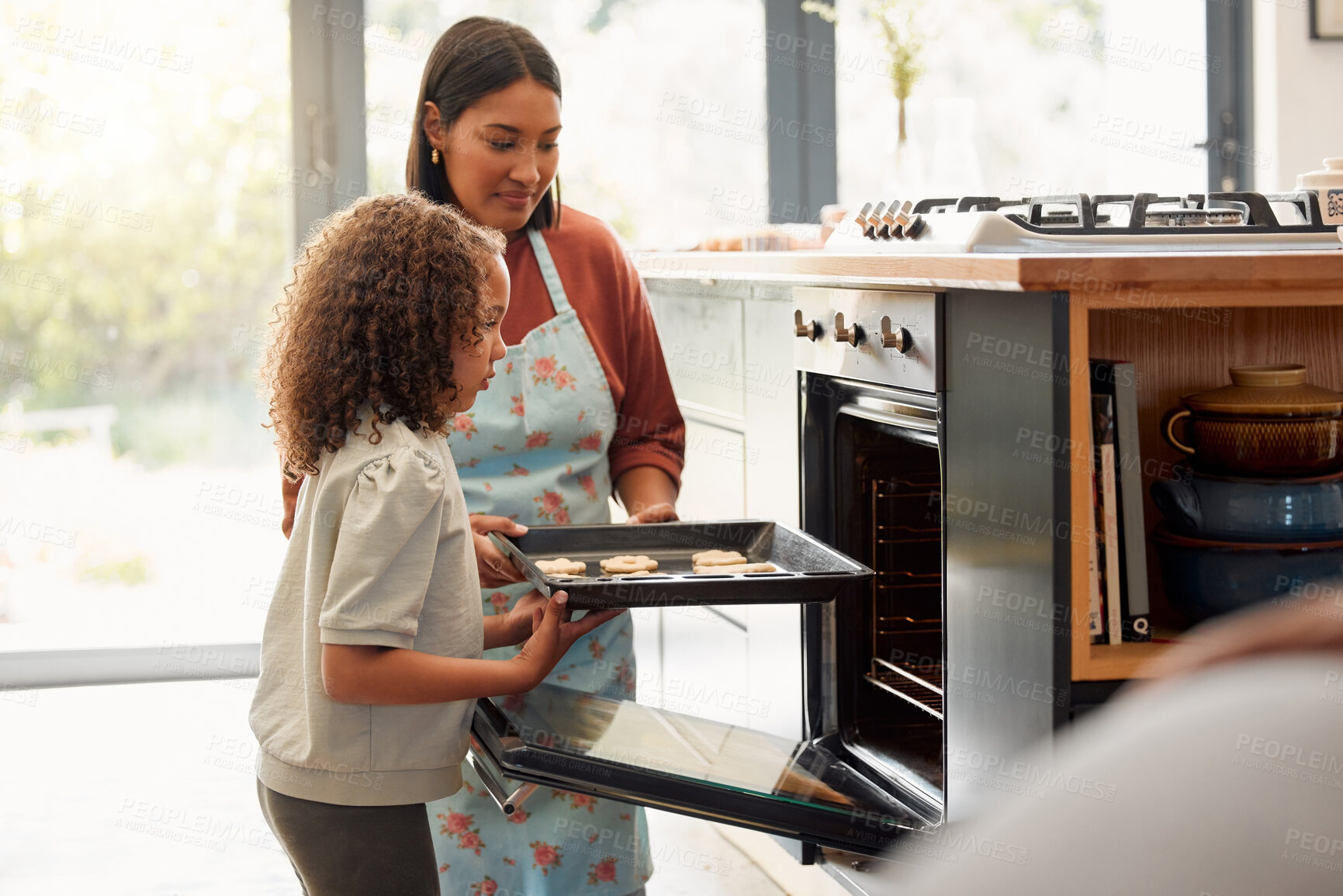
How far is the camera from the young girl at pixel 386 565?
1202 millimetres

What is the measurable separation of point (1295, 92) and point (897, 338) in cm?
247

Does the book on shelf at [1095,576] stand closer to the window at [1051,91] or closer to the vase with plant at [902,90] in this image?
the vase with plant at [902,90]

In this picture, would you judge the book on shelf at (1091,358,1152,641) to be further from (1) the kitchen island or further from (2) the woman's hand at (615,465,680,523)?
(2) the woman's hand at (615,465,680,523)

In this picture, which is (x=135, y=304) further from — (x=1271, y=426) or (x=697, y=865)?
(x=1271, y=426)

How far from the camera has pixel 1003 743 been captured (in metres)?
1.28

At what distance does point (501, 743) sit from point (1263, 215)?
0.95 meters

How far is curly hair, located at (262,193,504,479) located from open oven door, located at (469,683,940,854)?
0.32 metres

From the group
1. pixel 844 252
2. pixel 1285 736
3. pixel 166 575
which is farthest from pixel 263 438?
pixel 1285 736

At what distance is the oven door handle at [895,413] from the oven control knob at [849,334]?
78 millimetres

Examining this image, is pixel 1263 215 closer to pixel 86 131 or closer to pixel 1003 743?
pixel 1003 743

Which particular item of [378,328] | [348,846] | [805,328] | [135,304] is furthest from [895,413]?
[135,304]

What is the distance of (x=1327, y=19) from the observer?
10.7ft

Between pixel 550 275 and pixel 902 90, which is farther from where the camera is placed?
pixel 902 90

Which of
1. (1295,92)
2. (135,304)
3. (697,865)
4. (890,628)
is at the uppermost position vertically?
(1295,92)
